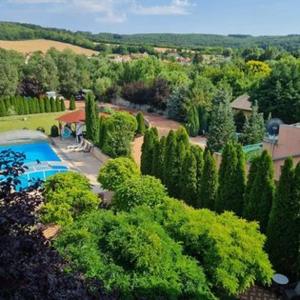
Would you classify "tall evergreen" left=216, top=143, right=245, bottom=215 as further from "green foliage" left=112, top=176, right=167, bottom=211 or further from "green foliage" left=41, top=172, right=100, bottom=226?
"green foliage" left=41, top=172, right=100, bottom=226

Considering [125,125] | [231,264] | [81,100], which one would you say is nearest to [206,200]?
[231,264]

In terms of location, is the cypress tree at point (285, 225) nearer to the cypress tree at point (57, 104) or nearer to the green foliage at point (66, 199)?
the green foliage at point (66, 199)

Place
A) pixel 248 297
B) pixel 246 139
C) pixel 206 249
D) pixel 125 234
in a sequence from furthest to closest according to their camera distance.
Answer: pixel 246 139, pixel 248 297, pixel 206 249, pixel 125 234

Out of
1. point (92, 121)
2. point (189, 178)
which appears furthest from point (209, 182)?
point (92, 121)

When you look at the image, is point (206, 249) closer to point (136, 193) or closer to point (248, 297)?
point (248, 297)

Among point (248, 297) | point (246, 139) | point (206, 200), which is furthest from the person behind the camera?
point (246, 139)

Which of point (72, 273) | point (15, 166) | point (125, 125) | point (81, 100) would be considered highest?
point (15, 166)
